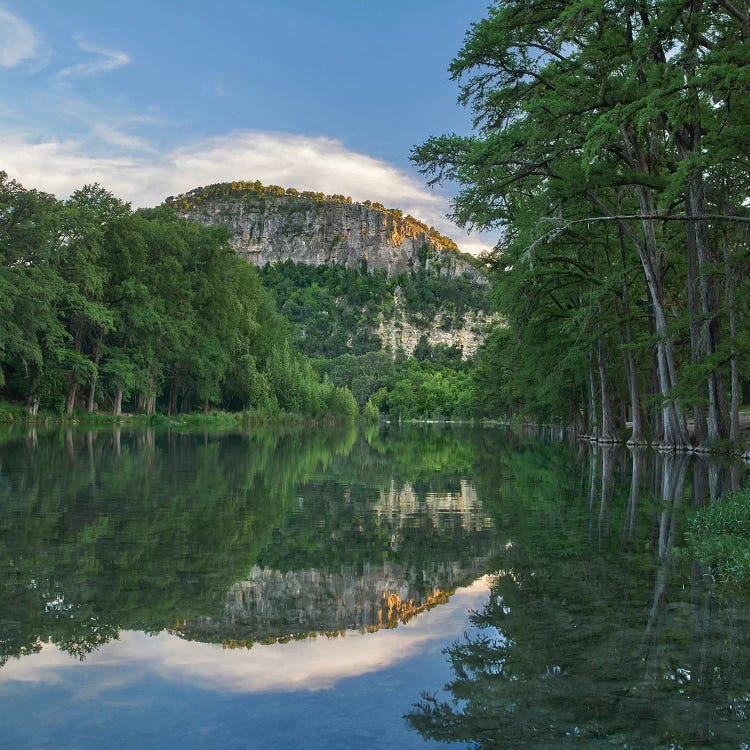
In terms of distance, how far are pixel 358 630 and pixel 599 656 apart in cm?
162

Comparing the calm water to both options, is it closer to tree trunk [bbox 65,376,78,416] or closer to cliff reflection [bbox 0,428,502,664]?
cliff reflection [bbox 0,428,502,664]

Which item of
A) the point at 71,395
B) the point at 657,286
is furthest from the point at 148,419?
the point at 657,286

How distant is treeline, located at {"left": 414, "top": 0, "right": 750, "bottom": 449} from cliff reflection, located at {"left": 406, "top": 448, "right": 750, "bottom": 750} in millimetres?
7419

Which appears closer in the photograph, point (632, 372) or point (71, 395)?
point (632, 372)

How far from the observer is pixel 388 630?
5.45 metres

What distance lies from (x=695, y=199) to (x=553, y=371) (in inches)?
569

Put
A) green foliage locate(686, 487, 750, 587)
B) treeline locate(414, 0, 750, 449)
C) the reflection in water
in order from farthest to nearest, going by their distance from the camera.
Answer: treeline locate(414, 0, 750, 449), green foliage locate(686, 487, 750, 587), the reflection in water

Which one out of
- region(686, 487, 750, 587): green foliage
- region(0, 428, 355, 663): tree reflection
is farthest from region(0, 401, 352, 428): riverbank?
region(686, 487, 750, 587): green foliage

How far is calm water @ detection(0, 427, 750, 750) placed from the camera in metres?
3.69

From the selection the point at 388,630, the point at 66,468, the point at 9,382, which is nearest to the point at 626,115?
the point at 388,630

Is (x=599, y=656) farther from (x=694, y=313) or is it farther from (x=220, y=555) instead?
(x=694, y=313)

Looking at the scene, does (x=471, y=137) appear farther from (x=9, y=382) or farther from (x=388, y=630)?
(x=9, y=382)

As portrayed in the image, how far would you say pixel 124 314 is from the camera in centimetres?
5581

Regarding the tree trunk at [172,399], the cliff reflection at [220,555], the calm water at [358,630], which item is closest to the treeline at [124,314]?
the tree trunk at [172,399]
